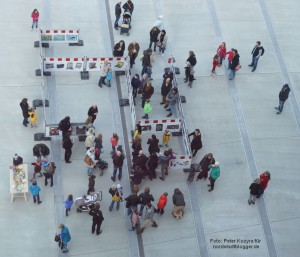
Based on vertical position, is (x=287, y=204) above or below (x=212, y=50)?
below

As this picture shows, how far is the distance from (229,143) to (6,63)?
9.30 metres

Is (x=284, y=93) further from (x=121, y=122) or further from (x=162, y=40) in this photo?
(x=121, y=122)

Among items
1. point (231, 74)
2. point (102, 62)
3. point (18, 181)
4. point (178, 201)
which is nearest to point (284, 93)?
point (231, 74)

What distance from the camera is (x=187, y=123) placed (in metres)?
22.8

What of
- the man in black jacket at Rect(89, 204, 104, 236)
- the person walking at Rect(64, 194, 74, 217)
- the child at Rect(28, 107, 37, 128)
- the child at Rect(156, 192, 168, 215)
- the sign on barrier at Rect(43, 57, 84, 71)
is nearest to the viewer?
the man in black jacket at Rect(89, 204, 104, 236)

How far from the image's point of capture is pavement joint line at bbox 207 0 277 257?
1991 centimetres

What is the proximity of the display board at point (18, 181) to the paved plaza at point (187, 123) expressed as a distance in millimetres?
423

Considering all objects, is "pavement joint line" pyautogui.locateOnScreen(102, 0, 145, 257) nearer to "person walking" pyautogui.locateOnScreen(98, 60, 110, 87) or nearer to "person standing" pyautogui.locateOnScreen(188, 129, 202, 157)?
"person walking" pyautogui.locateOnScreen(98, 60, 110, 87)

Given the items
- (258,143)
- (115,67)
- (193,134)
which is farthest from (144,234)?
(115,67)

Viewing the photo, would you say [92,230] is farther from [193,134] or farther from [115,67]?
[115,67]

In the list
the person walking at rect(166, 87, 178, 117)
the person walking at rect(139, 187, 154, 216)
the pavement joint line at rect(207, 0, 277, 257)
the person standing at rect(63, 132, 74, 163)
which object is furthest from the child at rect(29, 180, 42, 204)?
the pavement joint line at rect(207, 0, 277, 257)

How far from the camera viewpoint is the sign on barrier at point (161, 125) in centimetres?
2155

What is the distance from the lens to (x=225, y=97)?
24000 mm

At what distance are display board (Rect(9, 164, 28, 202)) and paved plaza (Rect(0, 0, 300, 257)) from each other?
42 cm
